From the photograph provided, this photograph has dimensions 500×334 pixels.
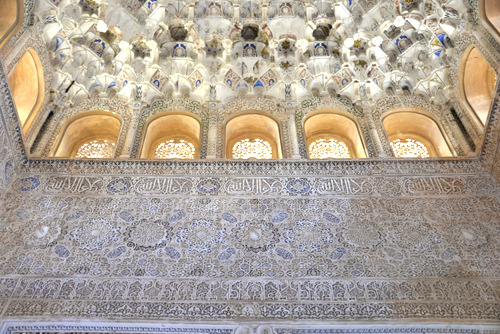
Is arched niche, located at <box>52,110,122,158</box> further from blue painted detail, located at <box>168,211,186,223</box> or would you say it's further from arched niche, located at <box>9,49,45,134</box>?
blue painted detail, located at <box>168,211,186,223</box>

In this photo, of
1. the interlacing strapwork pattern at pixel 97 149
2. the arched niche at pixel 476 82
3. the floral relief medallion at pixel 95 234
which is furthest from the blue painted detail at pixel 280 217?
the arched niche at pixel 476 82

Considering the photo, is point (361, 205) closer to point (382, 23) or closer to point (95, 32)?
point (382, 23)

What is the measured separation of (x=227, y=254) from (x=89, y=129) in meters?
3.67

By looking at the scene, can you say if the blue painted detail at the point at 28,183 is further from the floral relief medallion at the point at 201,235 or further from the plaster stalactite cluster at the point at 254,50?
the floral relief medallion at the point at 201,235

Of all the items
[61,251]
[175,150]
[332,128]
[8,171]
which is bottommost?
[61,251]

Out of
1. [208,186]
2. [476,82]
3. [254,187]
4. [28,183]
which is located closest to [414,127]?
[476,82]

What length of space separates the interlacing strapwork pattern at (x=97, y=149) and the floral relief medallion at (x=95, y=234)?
185 centimetres

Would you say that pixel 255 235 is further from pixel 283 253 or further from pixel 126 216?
pixel 126 216

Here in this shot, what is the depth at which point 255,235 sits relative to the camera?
225 inches

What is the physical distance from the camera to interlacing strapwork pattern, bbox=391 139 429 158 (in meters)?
7.45

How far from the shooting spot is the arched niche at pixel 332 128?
25.3ft

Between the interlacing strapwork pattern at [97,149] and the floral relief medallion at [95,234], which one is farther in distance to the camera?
the interlacing strapwork pattern at [97,149]

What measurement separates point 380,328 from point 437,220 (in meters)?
1.80

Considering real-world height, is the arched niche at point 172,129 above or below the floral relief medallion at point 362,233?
above
